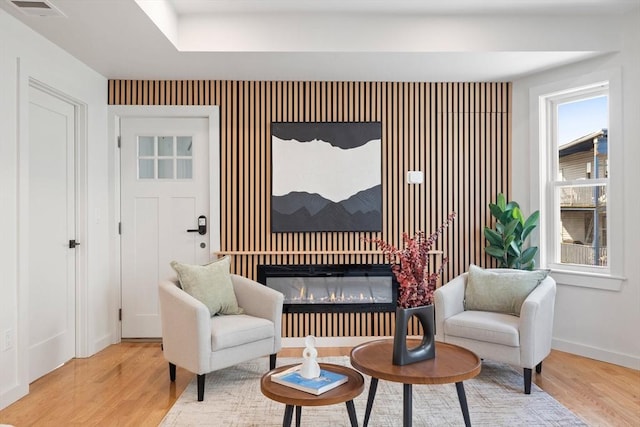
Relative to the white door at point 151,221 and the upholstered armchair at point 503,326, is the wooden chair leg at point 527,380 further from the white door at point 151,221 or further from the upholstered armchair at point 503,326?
the white door at point 151,221

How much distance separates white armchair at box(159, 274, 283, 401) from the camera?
3160 mm

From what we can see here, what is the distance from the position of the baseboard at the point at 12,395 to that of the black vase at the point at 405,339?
2.46 metres

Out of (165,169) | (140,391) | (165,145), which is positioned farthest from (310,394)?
(165,145)

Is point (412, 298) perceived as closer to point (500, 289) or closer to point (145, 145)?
point (500, 289)

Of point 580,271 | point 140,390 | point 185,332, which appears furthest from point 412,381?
point 580,271

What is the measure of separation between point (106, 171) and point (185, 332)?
2052 millimetres

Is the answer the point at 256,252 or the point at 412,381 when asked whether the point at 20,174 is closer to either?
the point at 256,252

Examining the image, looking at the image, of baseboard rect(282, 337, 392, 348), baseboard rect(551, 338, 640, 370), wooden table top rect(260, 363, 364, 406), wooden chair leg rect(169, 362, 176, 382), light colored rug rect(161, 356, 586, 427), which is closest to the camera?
wooden table top rect(260, 363, 364, 406)

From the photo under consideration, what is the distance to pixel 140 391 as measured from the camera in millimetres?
3340

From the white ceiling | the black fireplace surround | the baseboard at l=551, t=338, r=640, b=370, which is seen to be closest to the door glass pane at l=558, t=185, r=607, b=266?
the baseboard at l=551, t=338, r=640, b=370

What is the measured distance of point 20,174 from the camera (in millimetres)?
3227

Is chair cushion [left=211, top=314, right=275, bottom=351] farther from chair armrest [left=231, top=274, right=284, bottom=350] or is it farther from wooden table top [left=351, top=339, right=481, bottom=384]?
wooden table top [left=351, top=339, right=481, bottom=384]

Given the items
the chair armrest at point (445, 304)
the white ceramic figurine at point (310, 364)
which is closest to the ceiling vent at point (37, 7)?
the white ceramic figurine at point (310, 364)

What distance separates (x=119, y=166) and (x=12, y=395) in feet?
7.19
